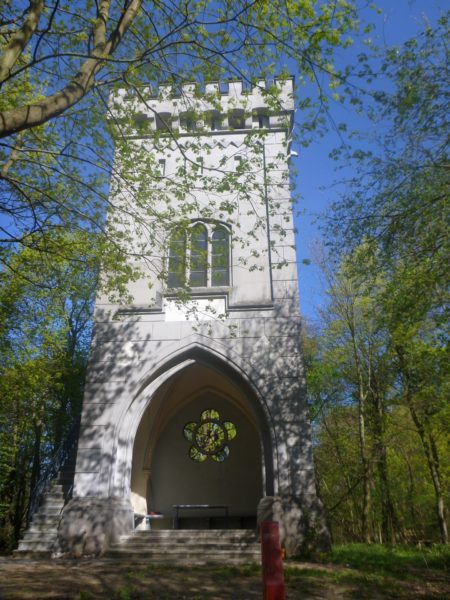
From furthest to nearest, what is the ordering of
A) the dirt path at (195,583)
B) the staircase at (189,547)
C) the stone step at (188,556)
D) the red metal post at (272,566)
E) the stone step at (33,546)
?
the stone step at (33,546), the staircase at (189,547), the stone step at (188,556), the dirt path at (195,583), the red metal post at (272,566)

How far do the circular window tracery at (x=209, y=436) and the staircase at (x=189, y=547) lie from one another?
14.6 ft

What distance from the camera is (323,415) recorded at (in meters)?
18.0

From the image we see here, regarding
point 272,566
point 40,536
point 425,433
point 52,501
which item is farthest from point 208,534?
point 425,433

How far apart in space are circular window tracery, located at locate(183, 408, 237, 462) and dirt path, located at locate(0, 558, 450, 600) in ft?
21.2

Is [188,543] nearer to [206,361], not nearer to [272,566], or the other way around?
[206,361]

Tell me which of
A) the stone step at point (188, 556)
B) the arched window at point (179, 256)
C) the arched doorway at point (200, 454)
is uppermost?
the arched window at point (179, 256)

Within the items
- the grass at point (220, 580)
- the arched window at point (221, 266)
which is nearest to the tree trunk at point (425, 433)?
the arched window at point (221, 266)

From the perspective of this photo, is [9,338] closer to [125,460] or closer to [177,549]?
[125,460]

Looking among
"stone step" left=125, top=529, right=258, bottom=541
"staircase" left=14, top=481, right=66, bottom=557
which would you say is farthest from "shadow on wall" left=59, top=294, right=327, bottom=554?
"staircase" left=14, top=481, right=66, bottom=557

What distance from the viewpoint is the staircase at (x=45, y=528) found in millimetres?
8695

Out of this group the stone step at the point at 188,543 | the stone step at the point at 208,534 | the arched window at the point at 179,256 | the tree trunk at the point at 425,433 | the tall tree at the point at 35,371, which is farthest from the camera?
the tree trunk at the point at 425,433

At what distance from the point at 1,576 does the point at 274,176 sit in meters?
9.70

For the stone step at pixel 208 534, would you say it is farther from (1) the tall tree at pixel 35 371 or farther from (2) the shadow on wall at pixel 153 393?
(1) the tall tree at pixel 35 371

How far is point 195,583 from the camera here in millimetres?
5551
